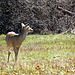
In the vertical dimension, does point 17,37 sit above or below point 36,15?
below

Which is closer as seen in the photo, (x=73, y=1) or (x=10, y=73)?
(x=10, y=73)

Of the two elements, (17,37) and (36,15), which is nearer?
(17,37)

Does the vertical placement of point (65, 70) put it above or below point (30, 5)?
below

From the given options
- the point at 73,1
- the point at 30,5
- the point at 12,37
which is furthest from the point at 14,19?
the point at 12,37

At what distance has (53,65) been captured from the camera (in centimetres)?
574

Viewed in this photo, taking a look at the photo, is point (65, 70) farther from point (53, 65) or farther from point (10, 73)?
point (10, 73)

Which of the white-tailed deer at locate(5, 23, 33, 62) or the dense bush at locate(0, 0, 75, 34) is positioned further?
the dense bush at locate(0, 0, 75, 34)

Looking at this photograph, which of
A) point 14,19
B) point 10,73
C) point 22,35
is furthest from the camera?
point 14,19

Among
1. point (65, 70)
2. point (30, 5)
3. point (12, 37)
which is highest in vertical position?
point (30, 5)

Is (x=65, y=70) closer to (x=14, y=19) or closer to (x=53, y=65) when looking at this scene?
(x=53, y=65)

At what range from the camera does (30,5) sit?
18203mm

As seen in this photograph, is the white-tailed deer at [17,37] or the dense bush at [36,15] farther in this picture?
the dense bush at [36,15]

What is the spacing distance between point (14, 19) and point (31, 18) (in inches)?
65.3

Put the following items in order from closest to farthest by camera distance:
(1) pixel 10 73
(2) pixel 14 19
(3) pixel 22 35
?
(1) pixel 10 73 → (3) pixel 22 35 → (2) pixel 14 19
